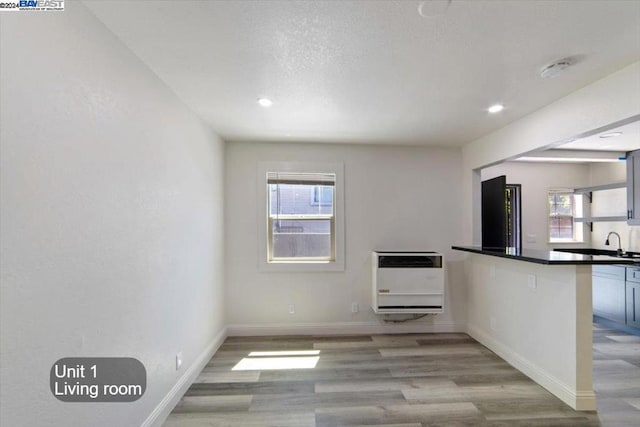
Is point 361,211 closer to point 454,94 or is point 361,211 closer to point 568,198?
point 454,94

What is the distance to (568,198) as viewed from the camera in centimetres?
512

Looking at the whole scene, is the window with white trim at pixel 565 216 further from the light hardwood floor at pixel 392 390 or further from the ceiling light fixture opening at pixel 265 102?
the ceiling light fixture opening at pixel 265 102

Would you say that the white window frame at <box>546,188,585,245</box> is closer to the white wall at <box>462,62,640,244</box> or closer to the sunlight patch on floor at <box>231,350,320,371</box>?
the white wall at <box>462,62,640,244</box>

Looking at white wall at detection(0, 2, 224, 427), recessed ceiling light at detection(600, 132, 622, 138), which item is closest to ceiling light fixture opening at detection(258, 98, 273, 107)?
white wall at detection(0, 2, 224, 427)

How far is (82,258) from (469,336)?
4076 mm

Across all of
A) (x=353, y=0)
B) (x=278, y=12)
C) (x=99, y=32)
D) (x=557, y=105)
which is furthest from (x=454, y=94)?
(x=99, y=32)

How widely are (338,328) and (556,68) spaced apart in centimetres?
336

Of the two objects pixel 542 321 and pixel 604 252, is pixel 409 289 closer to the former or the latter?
pixel 542 321

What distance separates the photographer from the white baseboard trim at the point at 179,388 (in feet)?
6.42

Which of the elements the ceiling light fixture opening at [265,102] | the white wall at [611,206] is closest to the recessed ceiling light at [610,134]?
the white wall at [611,206]

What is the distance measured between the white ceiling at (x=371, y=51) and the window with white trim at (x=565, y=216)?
3.40 m

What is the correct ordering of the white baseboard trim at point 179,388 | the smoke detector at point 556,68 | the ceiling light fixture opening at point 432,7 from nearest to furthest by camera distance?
the ceiling light fixture opening at point 432,7 < the smoke detector at point 556,68 < the white baseboard trim at point 179,388

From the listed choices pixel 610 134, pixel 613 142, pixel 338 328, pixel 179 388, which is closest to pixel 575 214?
pixel 613 142

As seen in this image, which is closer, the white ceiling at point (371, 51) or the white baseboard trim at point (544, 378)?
the white ceiling at point (371, 51)
